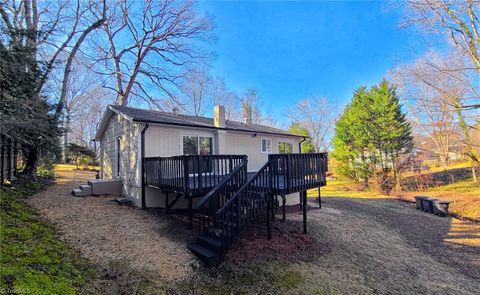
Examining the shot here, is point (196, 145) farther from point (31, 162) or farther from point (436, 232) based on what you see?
point (436, 232)

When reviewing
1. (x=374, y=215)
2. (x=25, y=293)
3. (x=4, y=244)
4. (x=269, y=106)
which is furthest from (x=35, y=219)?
(x=269, y=106)

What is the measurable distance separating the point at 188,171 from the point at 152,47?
18.2 meters

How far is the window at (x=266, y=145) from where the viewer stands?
14.0 m

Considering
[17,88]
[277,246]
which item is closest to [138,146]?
[17,88]

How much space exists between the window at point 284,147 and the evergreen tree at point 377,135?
24.4 feet

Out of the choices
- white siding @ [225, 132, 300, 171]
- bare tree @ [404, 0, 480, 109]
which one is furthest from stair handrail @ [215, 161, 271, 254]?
bare tree @ [404, 0, 480, 109]

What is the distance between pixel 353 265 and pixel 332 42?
54.0ft

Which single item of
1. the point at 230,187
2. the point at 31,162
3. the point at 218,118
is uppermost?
the point at 218,118

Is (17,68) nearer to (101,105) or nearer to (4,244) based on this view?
(4,244)

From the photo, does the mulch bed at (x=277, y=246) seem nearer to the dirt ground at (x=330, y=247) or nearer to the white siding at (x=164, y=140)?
the dirt ground at (x=330, y=247)

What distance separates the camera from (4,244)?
3857mm

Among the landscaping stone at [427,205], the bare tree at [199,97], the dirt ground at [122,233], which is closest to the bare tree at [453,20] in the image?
Result: the landscaping stone at [427,205]

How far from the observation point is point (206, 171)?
705cm

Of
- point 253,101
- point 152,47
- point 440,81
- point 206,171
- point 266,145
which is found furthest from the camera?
point 253,101
